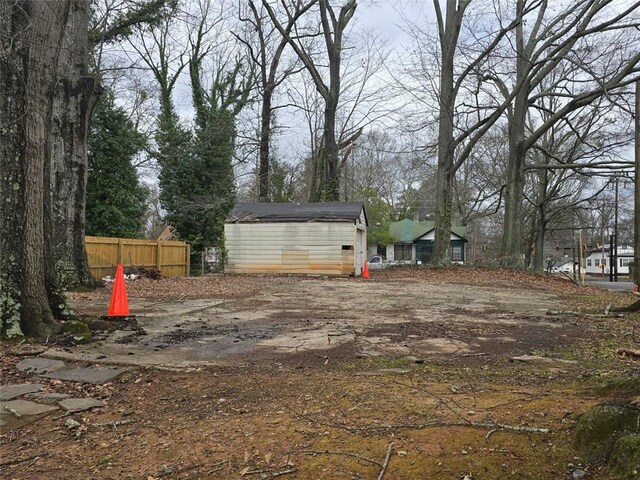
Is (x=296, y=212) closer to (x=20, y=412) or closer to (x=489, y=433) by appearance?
(x=20, y=412)

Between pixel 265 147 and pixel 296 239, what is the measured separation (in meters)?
10.1

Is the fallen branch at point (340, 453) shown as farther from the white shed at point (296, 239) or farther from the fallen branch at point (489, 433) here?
the white shed at point (296, 239)

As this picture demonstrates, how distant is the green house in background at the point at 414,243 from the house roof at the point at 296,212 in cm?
2502

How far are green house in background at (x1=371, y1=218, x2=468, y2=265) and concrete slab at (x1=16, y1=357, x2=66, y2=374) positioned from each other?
135 feet

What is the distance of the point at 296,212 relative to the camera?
20.5 meters

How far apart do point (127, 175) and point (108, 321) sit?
57.9ft

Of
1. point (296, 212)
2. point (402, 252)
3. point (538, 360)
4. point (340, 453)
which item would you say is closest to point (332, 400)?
point (340, 453)

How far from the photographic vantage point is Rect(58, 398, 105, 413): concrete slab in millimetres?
3564

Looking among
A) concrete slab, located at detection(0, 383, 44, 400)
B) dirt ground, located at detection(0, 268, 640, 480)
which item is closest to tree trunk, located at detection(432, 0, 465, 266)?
dirt ground, located at detection(0, 268, 640, 480)

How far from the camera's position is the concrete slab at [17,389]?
12.4 feet

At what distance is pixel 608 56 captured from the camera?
1777 cm

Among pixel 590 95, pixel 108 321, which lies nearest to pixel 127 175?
pixel 108 321

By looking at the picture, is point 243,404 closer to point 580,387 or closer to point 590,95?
point 580,387

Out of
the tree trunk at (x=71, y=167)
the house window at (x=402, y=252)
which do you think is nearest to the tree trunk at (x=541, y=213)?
the house window at (x=402, y=252)
